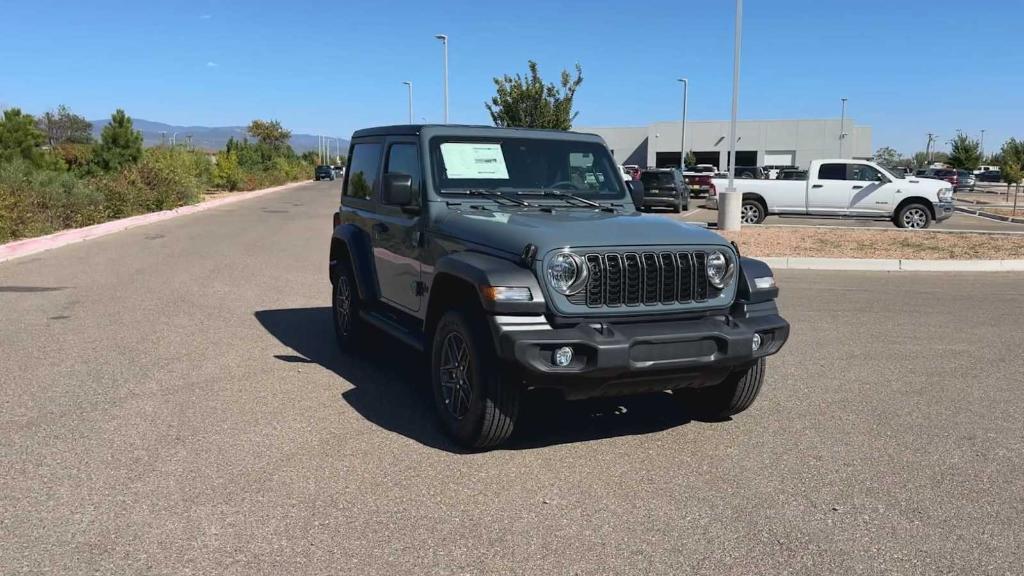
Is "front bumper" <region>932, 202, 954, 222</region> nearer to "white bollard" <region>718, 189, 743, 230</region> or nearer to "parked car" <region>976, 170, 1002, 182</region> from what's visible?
"white bollard" <region>718, 189, 743, 230</region>

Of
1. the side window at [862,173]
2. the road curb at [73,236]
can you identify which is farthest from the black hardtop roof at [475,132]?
the side window at [862,173]

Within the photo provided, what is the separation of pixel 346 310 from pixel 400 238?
1484mm

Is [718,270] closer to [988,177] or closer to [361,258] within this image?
[361,258]

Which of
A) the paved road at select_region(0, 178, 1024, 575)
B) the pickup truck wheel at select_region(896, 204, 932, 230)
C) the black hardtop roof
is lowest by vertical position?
the paved road at select_region(0, 178, 1024, 575)

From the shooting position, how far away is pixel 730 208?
19016 mm

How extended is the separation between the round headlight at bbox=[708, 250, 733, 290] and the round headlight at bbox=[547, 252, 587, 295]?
0.84 m

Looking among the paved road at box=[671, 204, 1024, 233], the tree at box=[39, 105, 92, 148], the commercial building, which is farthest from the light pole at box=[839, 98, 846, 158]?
the tree at box=[39, 105, 92, 148]

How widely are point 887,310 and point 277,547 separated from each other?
8.16 meters

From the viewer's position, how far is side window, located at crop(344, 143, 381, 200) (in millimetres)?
6914

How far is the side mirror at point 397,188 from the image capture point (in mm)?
5504

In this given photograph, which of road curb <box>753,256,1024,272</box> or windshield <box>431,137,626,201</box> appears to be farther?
road curb <box>753,256,1024,272</box>

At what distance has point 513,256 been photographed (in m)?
4.68

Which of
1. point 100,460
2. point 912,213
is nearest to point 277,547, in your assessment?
point 100,460

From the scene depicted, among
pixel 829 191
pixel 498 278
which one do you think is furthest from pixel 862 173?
pixel 498 278
